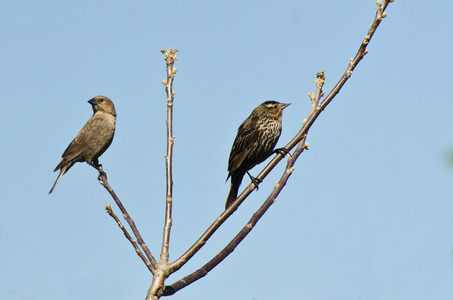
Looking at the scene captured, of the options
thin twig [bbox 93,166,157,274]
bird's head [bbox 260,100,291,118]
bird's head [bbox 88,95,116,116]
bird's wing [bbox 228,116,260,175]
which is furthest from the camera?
bird's head [bbox 88,95,116,116]

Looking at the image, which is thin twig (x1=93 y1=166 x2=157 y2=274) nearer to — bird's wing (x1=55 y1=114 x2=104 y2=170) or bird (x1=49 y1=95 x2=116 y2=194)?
bird (x1=49 y1=95 x2=116 y2=194)

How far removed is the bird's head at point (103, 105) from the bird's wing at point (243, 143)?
2782 mm

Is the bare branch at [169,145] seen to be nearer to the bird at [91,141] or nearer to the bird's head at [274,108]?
the bird's head at [274,108]

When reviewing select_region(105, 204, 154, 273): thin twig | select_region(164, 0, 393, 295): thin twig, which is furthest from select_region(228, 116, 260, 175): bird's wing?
select_region(105, 204, 154, 273): thin twig

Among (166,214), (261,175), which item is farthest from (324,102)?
(166,214)

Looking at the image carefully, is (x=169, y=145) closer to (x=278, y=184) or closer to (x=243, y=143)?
(x=278, y=184)

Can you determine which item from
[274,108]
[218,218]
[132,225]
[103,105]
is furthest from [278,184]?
[103,105]

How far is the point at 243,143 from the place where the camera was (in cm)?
672

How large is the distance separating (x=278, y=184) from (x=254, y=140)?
3510mm

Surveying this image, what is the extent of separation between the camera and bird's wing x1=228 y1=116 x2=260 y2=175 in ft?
21.5

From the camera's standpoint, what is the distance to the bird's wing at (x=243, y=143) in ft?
21.5

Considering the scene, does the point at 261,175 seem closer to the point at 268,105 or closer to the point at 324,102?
the point at 324,102

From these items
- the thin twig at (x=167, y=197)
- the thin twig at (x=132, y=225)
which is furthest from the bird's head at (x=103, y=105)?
the thin twig at (x=167, y=197)

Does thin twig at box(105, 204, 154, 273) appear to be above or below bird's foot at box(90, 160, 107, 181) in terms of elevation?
below
